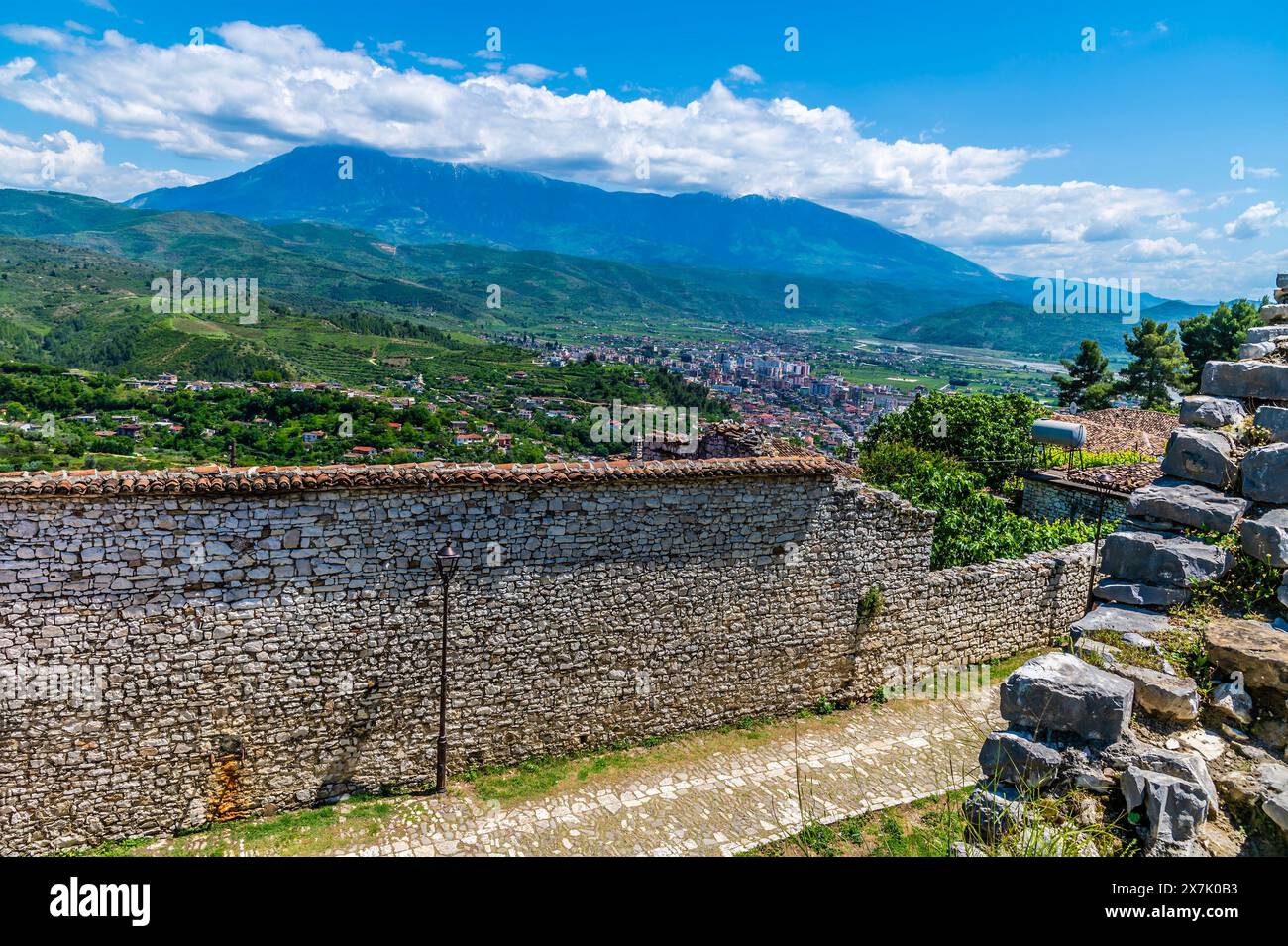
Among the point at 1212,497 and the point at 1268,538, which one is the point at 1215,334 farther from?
the point at 1268,538

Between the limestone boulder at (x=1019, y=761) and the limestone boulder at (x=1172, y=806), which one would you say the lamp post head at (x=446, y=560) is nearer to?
the limestone boulder at (x=1019, y=761)

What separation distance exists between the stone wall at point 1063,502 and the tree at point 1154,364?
25.7m

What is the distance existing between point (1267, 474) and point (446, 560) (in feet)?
28.6

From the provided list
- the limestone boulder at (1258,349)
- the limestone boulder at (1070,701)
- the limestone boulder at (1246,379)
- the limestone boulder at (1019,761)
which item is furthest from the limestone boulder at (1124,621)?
the limestone boulder at (1258,349)

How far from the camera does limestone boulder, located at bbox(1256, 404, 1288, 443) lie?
5336 millimetres

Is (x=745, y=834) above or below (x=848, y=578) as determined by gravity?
below

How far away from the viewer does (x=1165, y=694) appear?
13.2 ft

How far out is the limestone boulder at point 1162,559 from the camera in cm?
471

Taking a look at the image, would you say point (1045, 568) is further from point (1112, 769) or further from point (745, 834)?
point (1112, 769)

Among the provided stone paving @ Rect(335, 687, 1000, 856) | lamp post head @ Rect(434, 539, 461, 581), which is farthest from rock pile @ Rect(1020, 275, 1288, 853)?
lamp post head @ Rect(434, 539, 461, 581)
